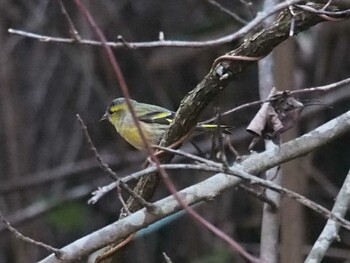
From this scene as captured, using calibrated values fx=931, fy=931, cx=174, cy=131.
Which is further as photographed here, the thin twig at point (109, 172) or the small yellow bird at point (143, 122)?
the small yellow bird at point (143, 122)

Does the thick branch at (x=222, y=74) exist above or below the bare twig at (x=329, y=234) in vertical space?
above

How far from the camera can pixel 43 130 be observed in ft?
18.4

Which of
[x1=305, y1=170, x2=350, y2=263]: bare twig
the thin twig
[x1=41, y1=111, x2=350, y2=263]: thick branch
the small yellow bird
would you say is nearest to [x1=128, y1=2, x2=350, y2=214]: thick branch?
[x1=41, y1=111, x2=350, y2=263]: thick branch

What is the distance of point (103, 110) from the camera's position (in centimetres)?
540

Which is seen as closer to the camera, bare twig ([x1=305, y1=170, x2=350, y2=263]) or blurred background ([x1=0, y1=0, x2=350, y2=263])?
bare twig ([x1=305, y1=170, x2=350, y2=263])

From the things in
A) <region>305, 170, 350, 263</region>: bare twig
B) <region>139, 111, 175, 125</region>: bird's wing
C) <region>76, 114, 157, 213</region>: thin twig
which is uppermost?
<region>139, 111, 175, 125</region>: bird's wing

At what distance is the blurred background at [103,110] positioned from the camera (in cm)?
500

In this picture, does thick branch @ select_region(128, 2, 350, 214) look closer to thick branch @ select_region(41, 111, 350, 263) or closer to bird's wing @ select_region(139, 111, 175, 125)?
thick branch @ select_region(41, 111, 350, 263)

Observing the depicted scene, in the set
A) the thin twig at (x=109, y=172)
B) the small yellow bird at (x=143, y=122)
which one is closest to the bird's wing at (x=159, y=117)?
the small yellow bird at (x=143, y=122)

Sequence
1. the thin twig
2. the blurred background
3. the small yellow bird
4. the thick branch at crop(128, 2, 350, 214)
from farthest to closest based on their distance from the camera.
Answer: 1. the blurred background
2. the small yellow bird
3. the thick branch at crop(128, 2, 350, 214)
4. the thin twig

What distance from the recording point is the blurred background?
197 inches

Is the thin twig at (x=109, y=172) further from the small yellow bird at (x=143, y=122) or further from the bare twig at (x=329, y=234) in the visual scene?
the small yellow bird at (x=143, y=122)

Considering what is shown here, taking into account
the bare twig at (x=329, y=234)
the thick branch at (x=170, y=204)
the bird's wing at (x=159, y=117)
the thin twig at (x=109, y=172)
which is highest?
the bird's wing at (x=159, y=117)

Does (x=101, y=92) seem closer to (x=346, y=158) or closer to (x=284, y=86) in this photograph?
(x=346, y=158)
